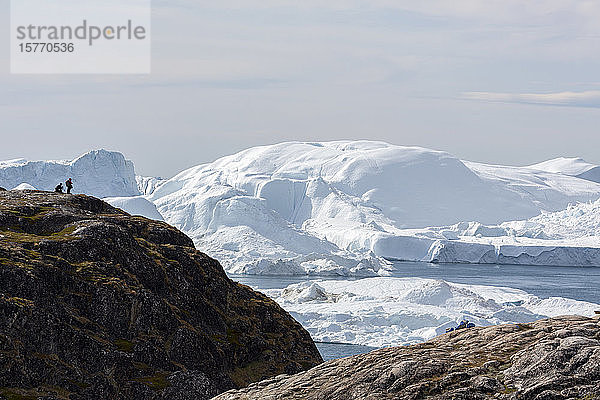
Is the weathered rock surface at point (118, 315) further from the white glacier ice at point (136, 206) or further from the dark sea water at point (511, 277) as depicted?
the white glacier ice at point (136, 206)

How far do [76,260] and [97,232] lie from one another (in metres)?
2.53

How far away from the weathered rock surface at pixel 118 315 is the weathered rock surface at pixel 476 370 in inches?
→ 651

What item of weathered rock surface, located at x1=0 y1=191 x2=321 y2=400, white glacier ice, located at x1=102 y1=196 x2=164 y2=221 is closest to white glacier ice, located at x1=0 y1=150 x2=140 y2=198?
white glacier ice, located at x1=102 y1=196 x2=164 y2=221

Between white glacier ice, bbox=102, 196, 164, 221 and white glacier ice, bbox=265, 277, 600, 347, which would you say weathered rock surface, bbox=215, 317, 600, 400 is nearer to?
white glacier ice, bbox=265, 277, 600, 347

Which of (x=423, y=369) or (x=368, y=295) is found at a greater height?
(x=423, y=369)

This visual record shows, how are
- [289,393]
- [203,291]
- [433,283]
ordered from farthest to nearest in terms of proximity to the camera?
[433,283] → [203,291] → [289,393]

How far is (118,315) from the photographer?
36.8 metres

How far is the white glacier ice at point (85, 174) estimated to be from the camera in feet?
546

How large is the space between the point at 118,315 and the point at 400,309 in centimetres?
5120

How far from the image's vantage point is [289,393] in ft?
57.6

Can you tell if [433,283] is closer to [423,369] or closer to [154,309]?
[154,309]

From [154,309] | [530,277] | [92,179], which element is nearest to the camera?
[154,309]

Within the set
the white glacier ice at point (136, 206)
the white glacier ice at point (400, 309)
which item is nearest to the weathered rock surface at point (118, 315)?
the white glacier ice at point (400, 309)

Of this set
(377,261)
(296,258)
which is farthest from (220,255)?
(377,261)
